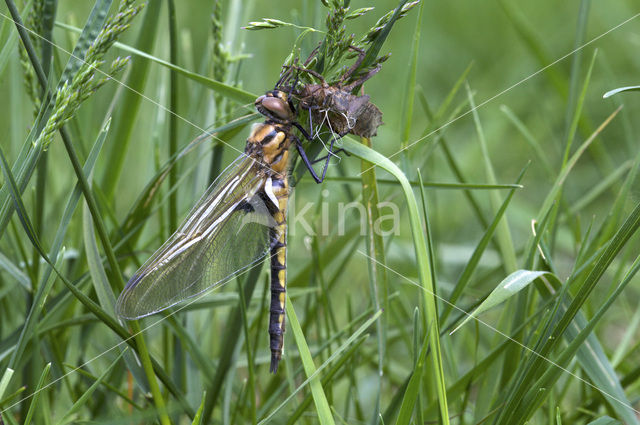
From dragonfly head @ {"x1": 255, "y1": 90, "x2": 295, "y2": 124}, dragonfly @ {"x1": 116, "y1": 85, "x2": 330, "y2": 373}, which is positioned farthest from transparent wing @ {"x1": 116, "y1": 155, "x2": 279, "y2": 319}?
dragonfly head @ {"x1": 255, "y1": 90, "x2": 295, "y2": 124}

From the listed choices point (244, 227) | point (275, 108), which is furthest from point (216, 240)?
point (275, 108)

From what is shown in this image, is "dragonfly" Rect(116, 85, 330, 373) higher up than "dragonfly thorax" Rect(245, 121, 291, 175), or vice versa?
"dragonfly thorax" Rect(245, 121, 291, 175)

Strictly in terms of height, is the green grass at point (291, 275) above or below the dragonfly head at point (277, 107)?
below

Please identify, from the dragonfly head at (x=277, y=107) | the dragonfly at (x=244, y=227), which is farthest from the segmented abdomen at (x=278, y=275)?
the dragonfly head at (x=277, y=107)

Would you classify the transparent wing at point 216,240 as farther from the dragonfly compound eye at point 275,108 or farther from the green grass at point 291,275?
the dragonfly compound eye at point 275,108

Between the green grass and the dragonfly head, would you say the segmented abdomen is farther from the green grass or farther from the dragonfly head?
the dragonfly head

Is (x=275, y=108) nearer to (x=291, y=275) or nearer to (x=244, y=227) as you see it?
(x=244, y=227)

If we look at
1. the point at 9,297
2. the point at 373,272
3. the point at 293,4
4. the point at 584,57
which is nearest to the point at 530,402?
the point at 373,272
